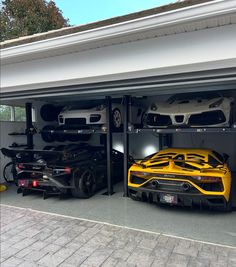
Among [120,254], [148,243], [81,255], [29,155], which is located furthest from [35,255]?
[29,155]

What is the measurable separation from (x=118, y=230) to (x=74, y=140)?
6372 millimetres

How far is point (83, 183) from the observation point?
19.7ft

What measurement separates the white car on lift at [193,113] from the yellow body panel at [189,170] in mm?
669

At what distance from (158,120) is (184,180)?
6.55 ft

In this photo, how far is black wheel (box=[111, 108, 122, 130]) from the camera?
7.41 m

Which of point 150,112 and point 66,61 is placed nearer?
point 66,61

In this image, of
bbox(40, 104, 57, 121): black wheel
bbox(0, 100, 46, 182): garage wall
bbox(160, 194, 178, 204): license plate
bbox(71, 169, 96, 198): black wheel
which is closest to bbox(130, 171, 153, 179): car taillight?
bbox(160, 194, 178, 204): license plate

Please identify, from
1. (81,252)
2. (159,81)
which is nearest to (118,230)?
(81,252)

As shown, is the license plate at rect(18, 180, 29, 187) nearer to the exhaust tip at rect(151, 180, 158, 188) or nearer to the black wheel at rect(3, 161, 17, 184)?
the black wheel at rect(3, 161, 17, 184)

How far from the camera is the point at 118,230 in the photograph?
410cm

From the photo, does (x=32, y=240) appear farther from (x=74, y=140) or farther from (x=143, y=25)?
(x=74, y=140)

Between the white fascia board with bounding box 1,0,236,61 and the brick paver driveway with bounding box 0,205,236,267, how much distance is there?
3.08 m

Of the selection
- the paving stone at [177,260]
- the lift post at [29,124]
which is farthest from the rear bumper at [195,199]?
the lift post at [29,124]

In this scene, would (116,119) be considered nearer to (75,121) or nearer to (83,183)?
(75,121)
